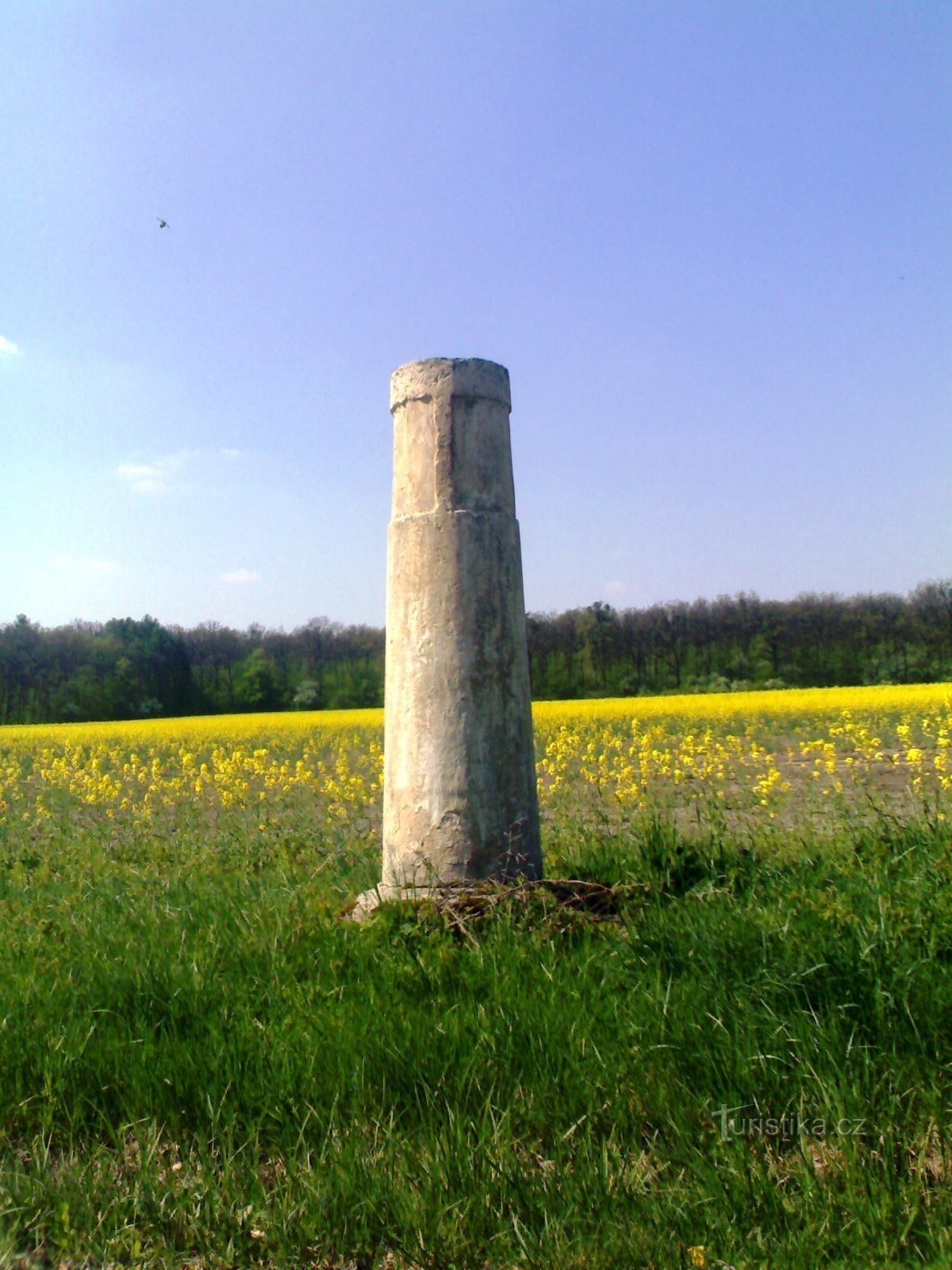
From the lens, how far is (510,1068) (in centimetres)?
295

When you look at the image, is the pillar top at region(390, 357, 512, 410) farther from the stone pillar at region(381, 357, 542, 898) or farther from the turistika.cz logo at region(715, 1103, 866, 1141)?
A: the turistika.cz logo at region(715, 1103, 866, 1141)

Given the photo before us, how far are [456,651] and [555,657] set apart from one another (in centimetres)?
4871

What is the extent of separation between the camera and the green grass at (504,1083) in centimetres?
232

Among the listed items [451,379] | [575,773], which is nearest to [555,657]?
[575,773]

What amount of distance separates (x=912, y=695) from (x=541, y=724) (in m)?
10.7

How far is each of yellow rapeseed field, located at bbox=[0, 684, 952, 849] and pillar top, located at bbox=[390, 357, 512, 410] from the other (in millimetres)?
2663

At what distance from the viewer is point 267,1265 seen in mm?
2314

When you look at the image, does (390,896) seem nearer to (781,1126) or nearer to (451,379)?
(781,1126)

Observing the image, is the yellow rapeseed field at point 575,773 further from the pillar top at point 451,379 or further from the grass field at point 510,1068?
the pillar top at point 451,379

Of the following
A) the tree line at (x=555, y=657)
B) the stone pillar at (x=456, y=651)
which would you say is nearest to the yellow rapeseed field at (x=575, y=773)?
the stone pillar at (x=456, y=651)

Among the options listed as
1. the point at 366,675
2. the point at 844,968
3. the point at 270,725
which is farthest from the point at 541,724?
the point at 366,675

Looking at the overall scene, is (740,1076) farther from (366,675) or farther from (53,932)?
(366,675)

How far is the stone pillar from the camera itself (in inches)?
182

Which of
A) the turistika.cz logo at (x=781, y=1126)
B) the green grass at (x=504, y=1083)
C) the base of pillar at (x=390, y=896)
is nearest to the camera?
the green grass at (x=504, y=1083)
